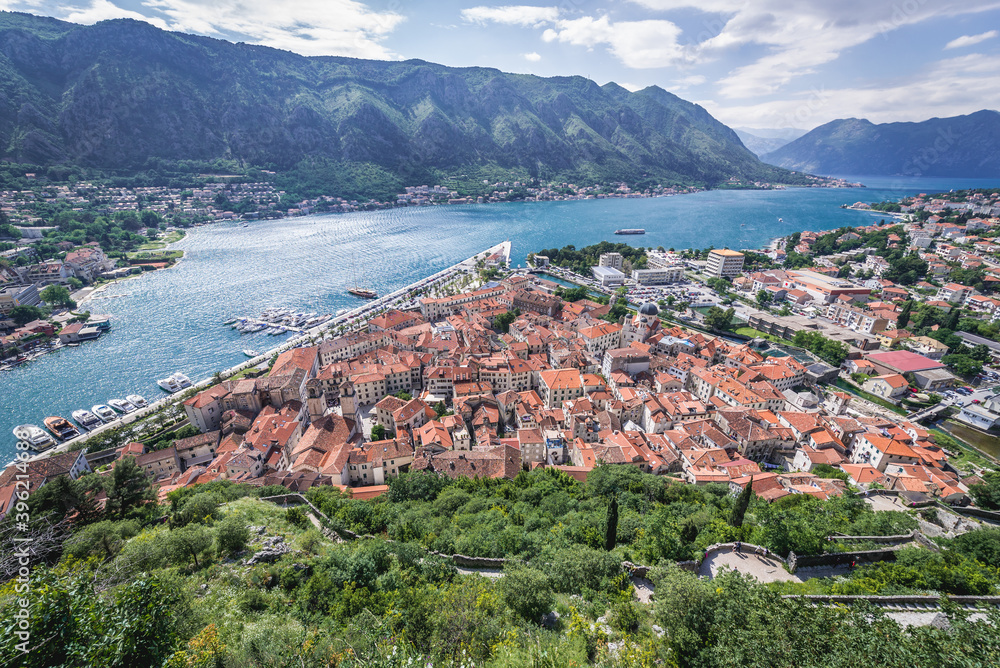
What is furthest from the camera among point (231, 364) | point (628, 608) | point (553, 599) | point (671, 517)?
point (231, 364)

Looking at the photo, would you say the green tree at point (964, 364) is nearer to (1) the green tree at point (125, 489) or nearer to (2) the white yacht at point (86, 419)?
(1) the green tree at point (125, 489)

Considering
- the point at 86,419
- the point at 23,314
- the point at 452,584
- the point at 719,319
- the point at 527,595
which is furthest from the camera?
the point at 719,319

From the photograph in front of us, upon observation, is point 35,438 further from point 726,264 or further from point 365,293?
point 726,264

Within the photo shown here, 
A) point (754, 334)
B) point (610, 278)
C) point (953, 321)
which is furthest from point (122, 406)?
point (953, 321)

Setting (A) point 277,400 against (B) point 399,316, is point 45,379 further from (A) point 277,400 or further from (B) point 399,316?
(B) point 399,316

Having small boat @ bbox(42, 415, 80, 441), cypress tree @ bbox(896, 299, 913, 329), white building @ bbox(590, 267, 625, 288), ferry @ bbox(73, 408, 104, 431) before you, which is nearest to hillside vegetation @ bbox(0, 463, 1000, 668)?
small boat @ bbox(42, 415, 80, 441)

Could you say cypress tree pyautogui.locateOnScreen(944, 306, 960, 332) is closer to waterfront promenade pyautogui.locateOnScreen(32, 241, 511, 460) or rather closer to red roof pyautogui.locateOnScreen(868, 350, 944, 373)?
red roof pyautogui.locateOnScreen(868, 350, 944, 373)

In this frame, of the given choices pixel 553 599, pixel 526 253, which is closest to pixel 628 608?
pixel 553 599
